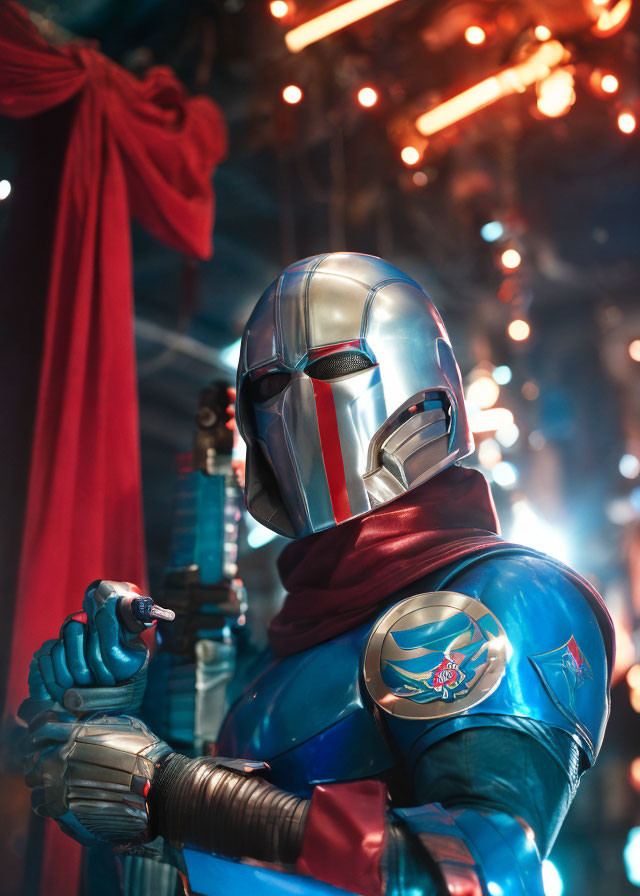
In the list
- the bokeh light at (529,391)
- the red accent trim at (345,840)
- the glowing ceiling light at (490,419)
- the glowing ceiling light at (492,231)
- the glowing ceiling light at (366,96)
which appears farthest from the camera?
the bokeh light at (529,391)

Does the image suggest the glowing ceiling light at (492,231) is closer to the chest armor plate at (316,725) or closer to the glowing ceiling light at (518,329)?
the glowing ceiling light at (518,329)

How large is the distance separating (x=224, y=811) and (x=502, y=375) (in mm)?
3920

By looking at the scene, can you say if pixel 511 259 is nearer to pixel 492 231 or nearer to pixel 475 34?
pixel 492 231

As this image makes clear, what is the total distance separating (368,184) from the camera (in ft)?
11.3

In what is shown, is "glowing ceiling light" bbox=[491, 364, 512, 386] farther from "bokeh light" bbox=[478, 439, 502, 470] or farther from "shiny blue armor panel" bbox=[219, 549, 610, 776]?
"shiny blue armor panel" bbox=[219, 549, 610, 776]

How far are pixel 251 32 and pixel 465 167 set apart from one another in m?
1.52

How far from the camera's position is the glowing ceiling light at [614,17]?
2.66 metres

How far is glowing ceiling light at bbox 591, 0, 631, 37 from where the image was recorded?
266 centimetres

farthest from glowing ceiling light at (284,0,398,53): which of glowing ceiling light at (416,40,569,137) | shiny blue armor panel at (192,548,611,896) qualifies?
shiny blue armor panel at (192,548,611,896)

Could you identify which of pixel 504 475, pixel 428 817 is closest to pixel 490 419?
pixel 504 475

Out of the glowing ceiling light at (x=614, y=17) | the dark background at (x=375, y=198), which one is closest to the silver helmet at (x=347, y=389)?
the dark background at (x=375, y=198)

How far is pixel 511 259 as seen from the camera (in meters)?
3.67

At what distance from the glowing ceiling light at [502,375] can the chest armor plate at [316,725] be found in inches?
139

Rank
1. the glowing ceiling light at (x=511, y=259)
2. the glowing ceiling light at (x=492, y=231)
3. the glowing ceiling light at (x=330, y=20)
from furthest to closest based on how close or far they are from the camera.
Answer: the glowing ceiling light at (x=492, y=231) → the glowing ceiling light at (x=511, y=259) → the glowing ceiling light at (x=330, y=20)
